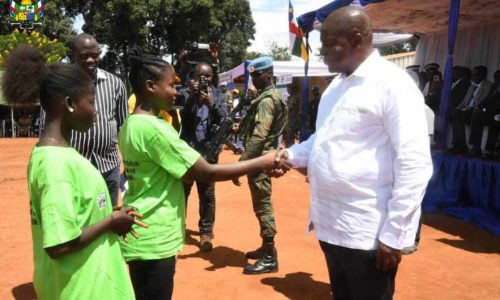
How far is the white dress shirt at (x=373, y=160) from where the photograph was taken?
1.92 m

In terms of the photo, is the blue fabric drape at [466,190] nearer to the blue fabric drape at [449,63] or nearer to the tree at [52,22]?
the blue fabric drape at [449,63]

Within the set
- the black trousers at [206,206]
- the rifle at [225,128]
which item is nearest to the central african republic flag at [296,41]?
the black trousers at [206,206]

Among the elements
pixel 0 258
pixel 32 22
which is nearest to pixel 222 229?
pixel 0 258

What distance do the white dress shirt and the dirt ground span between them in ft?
6.38

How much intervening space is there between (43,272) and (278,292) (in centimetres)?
250

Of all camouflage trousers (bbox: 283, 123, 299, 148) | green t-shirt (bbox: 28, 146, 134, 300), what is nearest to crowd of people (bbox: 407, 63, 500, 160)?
camouflage trousers (bbox: 283, 123, 299, 148)

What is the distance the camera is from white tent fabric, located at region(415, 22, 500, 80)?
30.7 feet

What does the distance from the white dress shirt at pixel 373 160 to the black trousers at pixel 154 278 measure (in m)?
0.79

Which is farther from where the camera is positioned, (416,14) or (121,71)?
(121,71)

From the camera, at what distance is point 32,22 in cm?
2434

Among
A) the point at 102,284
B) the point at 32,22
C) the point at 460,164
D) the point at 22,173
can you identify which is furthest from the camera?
the point at 32,22

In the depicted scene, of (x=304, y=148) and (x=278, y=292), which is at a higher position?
(x=304, y=148)

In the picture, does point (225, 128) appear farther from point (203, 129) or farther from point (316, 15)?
point (316, 15)

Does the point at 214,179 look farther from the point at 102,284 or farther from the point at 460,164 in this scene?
the point at 460,164
